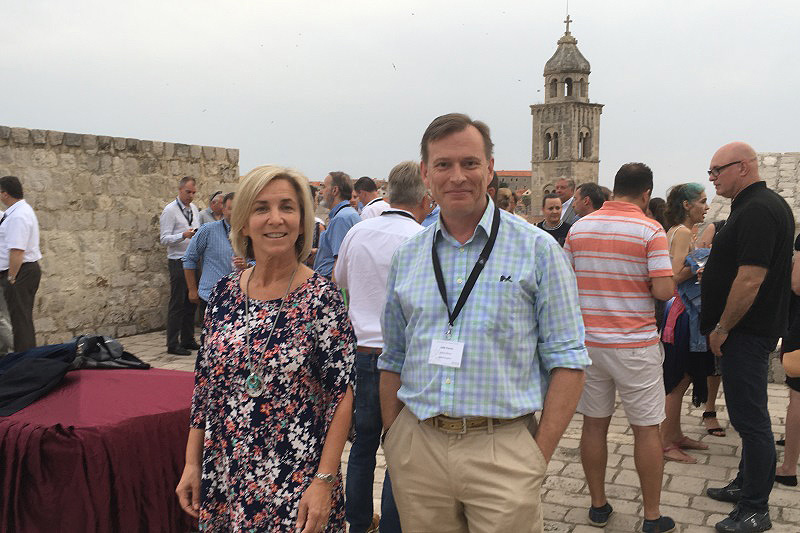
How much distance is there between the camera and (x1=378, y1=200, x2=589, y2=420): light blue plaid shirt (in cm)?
233

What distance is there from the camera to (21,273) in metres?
7.91

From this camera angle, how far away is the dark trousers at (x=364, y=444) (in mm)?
3871

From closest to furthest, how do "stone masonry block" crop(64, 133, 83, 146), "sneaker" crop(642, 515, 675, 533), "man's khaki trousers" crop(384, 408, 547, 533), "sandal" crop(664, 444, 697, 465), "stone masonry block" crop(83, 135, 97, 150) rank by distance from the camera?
"man's khaki trousers" crop(384, 408, 547, 533) → "sneaker" crop(642, 515, 675, 533) → "sandal" crop(664, 444, 697, 465) → "stone masonry block" crop(64, 133, 83, 146) → "stone masonry block" crop(83, 135, 97, 150)

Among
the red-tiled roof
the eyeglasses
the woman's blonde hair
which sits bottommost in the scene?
the woman's blonde hair

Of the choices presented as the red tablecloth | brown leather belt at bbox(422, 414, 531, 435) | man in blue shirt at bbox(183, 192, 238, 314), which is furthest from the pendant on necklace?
man in blue shirt at bbox(183, 192, 238, 314)

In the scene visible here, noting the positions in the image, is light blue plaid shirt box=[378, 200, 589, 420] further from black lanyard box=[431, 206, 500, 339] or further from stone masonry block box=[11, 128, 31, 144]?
stone masonry block box=[11, 128, 31, 144]

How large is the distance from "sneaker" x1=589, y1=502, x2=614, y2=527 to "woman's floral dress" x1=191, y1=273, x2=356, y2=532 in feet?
7.44

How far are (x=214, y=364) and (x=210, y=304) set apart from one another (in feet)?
0.79

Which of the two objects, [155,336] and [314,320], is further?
[155,336]

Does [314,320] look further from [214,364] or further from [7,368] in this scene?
[7,368]

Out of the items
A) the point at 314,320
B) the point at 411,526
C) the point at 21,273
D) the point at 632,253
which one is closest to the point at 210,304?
the point at 314,320

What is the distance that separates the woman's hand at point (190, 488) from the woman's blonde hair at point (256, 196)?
789mm

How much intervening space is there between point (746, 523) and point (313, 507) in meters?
2.82

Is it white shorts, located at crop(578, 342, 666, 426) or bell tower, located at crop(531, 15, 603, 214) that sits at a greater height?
bell tower, located at crop(531, 15, 603, 214)
